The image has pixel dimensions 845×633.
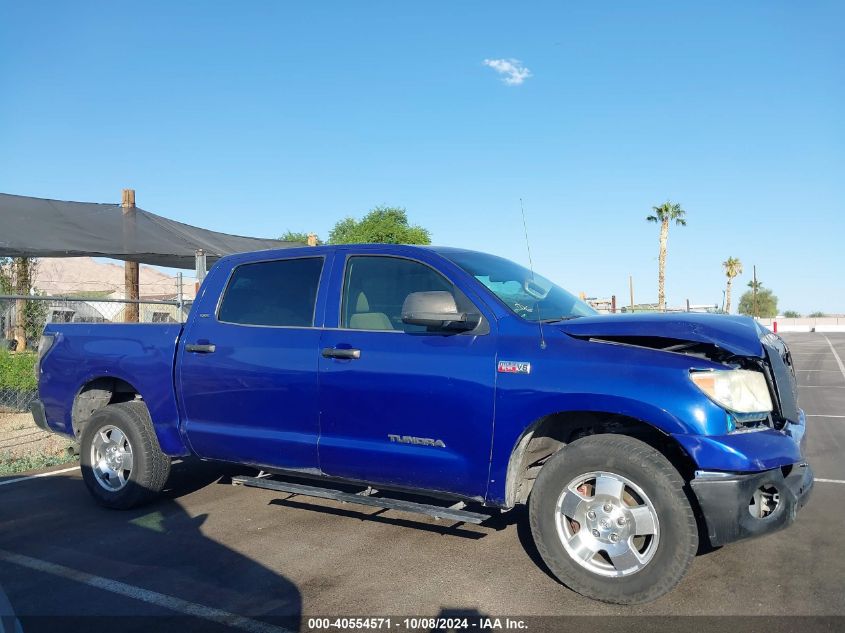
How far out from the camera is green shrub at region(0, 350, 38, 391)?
32.5 feet

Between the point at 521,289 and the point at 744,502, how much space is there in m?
1.95

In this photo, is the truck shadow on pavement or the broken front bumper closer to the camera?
the broken front bumper

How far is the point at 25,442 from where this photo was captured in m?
8.70

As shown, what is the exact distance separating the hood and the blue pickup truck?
13 millimetres

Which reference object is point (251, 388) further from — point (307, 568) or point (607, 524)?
point (607, 524)

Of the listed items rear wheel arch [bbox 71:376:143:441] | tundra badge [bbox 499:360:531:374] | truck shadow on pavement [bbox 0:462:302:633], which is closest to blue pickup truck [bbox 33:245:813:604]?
tundra badge [bbox 499:360:531:374]

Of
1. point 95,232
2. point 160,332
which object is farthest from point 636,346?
point 95,232

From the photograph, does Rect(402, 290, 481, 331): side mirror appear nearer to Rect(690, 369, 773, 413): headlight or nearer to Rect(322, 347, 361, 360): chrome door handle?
Rect(322, 347, 361, 360): chrome door handle

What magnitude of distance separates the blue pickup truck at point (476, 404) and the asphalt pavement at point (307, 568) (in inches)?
12.2

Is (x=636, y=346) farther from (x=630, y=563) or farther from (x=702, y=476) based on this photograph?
(x=630, y=563)

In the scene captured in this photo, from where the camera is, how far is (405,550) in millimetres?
4598

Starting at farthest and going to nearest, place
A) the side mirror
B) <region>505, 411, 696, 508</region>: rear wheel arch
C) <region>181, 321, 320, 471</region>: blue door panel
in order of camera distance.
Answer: <region>181, 321, 320, 471</region>: blue door panel → the side mirror → <region>505, 411, 696, 508</region>: rear wheel arch

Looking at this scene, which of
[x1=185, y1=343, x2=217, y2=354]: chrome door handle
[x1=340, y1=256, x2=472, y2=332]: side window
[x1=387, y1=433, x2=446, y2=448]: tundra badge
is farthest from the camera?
[x1=185, y1=343, x2=217, y2=354]: chrome door handle

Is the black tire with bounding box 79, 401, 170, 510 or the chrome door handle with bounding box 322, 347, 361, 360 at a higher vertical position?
the chrome door handle with bounding box 322, 347, 361, 360
